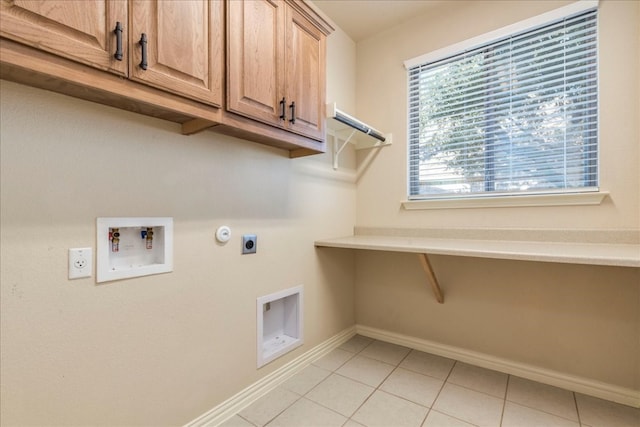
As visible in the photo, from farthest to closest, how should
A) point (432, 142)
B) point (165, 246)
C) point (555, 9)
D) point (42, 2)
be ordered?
point (432, 142) < point (555, 9) < point (165, 246) < point (42, 2)

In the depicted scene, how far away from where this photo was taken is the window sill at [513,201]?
1.76 meters

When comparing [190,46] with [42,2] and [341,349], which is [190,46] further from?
[341,349]

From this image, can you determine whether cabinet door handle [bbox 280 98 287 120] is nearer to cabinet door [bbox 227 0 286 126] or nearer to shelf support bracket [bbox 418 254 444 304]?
cabinet door [bbox 227 0 286 126]

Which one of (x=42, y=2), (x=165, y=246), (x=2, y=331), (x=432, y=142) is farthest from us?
(x=432, y=142)

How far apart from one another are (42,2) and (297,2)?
1.14 metres

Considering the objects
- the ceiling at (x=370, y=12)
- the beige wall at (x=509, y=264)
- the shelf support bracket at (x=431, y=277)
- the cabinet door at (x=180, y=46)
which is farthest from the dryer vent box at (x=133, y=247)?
the ceiling at (x=370, y=12)

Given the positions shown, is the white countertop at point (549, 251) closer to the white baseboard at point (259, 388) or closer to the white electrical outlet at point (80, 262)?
the white baseboard at point (259, 388)

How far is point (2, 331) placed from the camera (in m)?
0.92

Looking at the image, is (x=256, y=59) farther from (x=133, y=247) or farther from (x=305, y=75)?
(x=133, y=247)

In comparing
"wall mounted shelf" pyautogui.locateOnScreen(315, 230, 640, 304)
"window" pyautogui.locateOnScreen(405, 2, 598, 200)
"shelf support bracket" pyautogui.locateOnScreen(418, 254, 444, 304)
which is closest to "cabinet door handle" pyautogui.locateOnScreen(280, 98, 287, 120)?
"wall mounted shelf" pyautogui.locateOnScreen(315, 230, 640, 304)

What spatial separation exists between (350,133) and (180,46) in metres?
1.51

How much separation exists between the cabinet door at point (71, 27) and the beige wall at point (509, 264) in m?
2.02

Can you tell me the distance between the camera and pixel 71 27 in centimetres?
84

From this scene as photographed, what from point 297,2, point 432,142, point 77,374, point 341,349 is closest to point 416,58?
point 432,142
